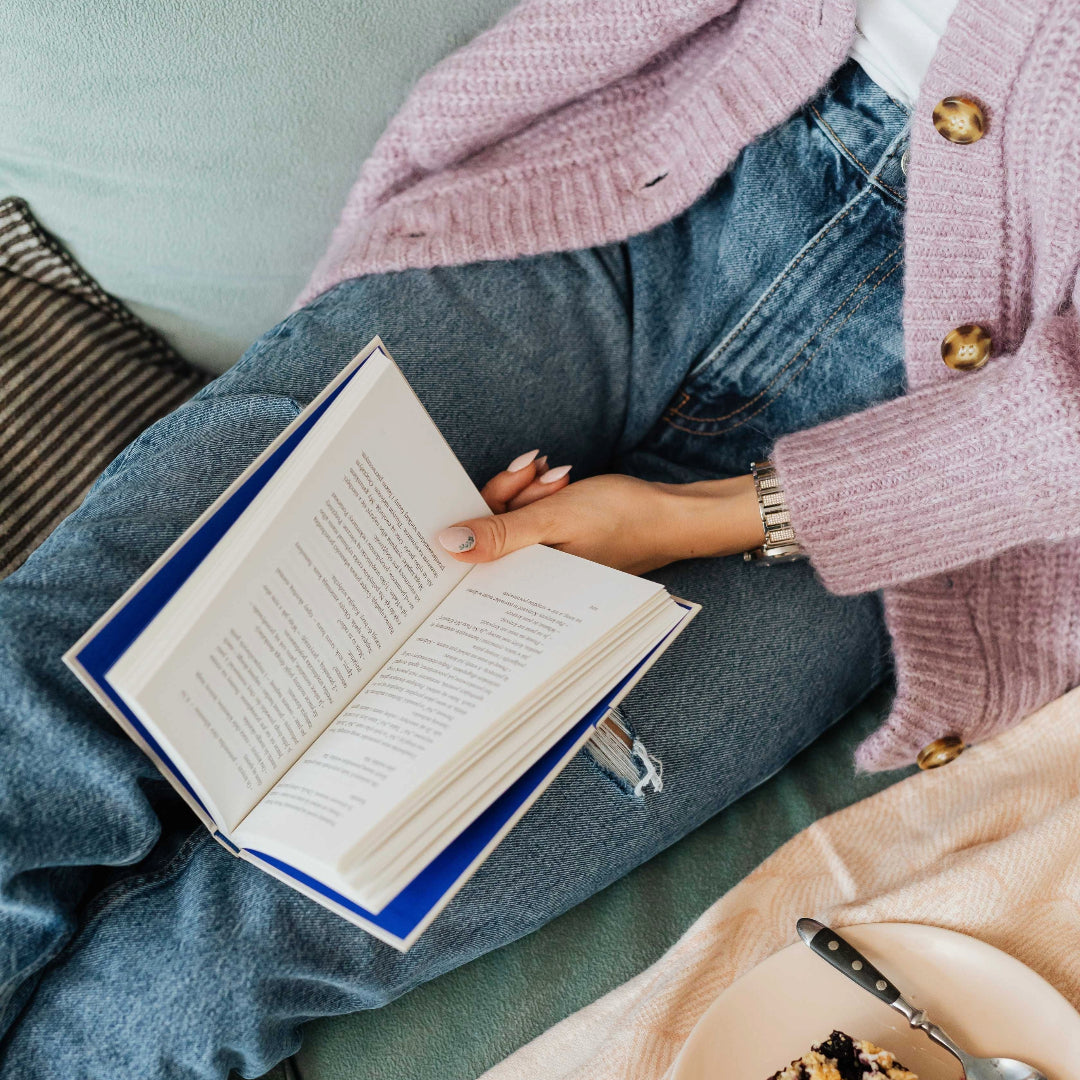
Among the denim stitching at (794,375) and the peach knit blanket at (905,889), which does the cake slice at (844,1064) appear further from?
the denim stitching at (794,375)

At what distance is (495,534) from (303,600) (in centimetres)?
13

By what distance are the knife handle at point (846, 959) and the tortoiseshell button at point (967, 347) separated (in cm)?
40

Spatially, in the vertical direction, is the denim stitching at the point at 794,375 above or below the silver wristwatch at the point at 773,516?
above

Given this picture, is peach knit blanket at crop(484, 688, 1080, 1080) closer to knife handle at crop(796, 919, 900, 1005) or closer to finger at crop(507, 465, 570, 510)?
knife handle at crop(796, 919, 900, 1005)

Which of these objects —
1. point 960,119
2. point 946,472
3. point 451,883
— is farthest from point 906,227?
point 451,883

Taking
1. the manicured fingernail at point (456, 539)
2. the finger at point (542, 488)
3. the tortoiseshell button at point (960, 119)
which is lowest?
the finger at point (542, 488)

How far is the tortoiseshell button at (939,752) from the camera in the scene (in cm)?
70

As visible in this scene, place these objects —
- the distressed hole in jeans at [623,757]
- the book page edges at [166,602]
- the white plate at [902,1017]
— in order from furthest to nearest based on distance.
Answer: the distressed hole in jeans at [623,757] < the white plate at [902,1017] < the book page edges at [166,602]

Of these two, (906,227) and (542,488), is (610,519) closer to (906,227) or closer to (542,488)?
(542,488)

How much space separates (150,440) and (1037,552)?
0.66m

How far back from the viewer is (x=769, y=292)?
0.71 metres

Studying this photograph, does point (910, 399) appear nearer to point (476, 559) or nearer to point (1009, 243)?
point (1009, 243)

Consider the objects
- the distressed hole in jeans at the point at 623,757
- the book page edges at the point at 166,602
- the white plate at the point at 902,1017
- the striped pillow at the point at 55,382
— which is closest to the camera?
the book page edges at the point at 166,602

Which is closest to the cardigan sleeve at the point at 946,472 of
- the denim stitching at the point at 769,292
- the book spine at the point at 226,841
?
the denim stitching at the point at 769,292
